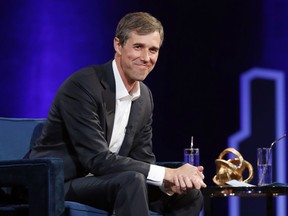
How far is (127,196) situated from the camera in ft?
7.34

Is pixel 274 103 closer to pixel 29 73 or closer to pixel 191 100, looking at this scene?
pixel 191 100

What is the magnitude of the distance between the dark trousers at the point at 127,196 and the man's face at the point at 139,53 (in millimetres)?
477

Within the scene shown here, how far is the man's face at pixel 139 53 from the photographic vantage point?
263 cm

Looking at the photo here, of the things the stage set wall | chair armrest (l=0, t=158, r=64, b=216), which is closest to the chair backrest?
chair armrest (l=0, t=158, r=64, b=216)

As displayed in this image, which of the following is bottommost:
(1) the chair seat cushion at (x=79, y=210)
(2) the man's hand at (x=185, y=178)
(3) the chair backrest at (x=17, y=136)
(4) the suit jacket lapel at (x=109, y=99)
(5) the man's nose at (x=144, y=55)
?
(1) the chair seat cushion at (x=79, y=210)

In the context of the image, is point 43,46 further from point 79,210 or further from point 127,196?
point 127,196

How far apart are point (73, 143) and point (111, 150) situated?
0.22 metres

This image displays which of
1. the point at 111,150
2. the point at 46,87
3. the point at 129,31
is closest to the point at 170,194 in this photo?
the point at 111,150

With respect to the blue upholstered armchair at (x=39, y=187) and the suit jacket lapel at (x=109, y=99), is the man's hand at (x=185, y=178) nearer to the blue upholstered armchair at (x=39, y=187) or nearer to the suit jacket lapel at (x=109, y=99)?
the blue upholstered armchair at (x=39, y=187)

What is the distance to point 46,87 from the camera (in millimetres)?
3914

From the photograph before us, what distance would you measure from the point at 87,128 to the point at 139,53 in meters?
0.38

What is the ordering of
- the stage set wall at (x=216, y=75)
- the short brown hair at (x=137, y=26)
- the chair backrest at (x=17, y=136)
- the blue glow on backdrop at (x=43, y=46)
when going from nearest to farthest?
1. the short brown hair at (x=137, y=26)
2. the chair backrest at (x=17, y=136)
3. the blue glow on backdrop at (x=43, y=46)
4. the stage set wall at (x=216, y=75)

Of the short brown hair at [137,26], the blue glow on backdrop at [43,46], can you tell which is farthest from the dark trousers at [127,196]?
the blue glow on backdrop at [43,46]

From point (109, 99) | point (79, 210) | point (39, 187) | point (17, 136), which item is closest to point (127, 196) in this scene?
point (79, 210)
